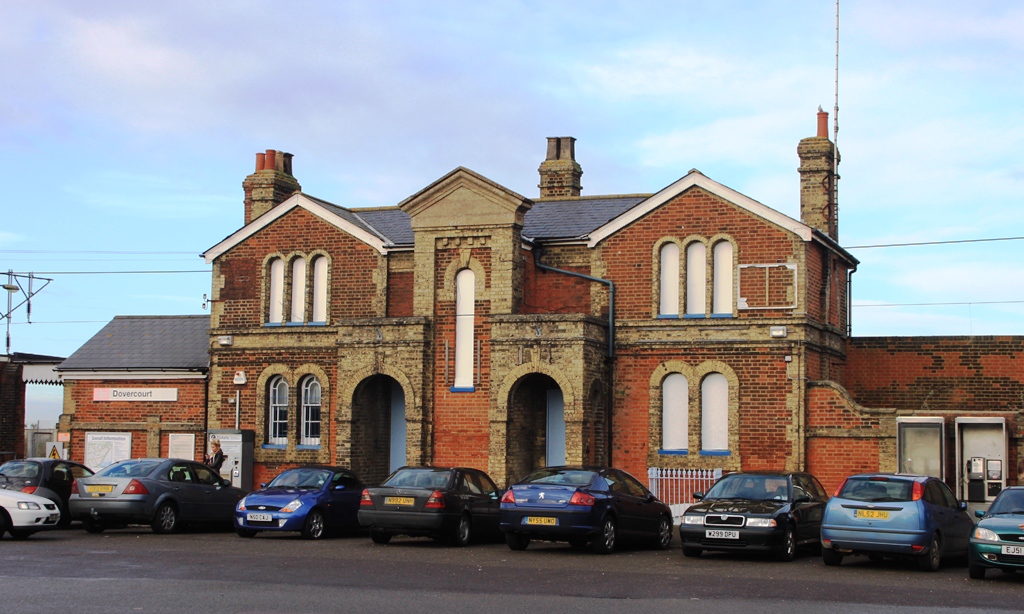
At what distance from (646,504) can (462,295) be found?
10.4 metres

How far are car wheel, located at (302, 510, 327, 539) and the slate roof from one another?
12665mm

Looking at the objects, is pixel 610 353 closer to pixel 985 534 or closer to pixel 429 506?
pixel 429 506

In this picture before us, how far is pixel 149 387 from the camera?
3481 centimetres

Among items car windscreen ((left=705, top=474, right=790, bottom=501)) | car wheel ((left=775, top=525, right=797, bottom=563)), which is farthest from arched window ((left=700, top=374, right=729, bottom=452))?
car wheel ((left=775, top=525, right=797, bottom=563))

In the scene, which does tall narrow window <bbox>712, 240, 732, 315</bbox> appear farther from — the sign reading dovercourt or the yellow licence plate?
the sign reading dovercourt

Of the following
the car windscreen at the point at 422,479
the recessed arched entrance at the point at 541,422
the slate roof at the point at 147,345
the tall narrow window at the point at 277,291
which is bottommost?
the car windscreen at the point at 422,479

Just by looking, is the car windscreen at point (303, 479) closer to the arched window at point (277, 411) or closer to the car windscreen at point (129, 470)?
A: the car windscreen at point (129, 470)

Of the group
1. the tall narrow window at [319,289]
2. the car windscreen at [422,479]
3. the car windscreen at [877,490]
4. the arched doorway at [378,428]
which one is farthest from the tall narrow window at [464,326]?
the car windscreen at [877,490]

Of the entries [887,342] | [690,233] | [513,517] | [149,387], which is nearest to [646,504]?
[513,517]

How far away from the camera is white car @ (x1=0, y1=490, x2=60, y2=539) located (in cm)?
2116

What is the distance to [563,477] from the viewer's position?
20859 millimetres

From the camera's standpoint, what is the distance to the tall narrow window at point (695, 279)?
29469 millimetres

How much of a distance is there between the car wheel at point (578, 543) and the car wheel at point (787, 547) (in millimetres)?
3023

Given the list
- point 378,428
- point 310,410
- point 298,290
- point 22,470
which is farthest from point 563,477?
point 298,290
